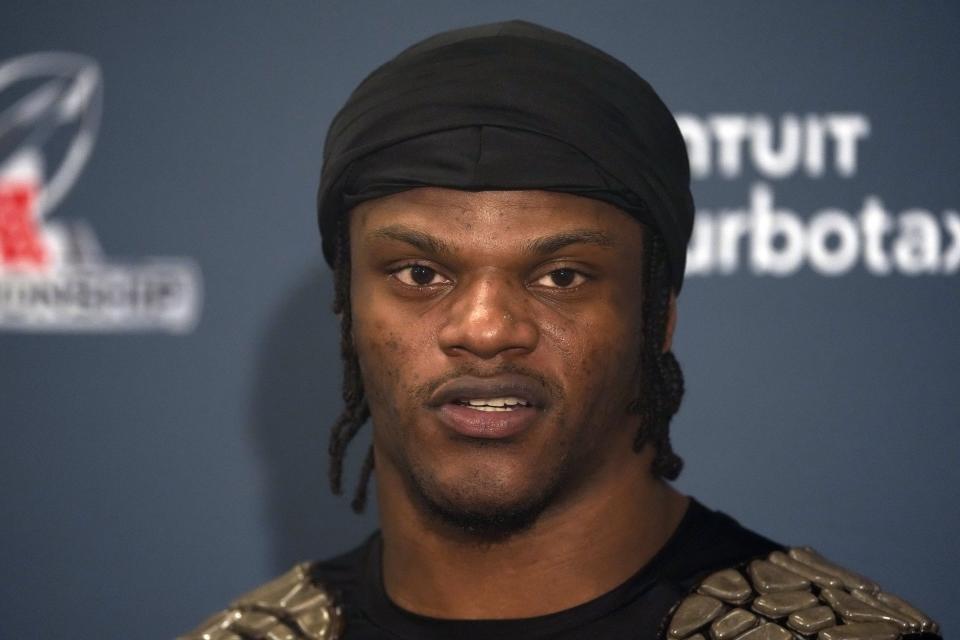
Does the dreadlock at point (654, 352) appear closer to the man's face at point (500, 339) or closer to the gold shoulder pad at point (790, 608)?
the man's face at point (500, 339)

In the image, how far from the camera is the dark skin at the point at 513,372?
1.47 meters

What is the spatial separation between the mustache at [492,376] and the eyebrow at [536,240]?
0.13 meters

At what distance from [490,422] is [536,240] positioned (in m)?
0.21

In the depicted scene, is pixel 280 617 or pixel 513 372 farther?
pixel 280 617

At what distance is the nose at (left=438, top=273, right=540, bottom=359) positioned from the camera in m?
1.43

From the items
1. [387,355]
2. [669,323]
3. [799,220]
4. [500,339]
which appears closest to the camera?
[500,339]

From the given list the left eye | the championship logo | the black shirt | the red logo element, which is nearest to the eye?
A: the left eye

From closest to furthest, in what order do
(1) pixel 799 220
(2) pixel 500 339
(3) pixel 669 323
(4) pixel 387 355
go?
(2) pixel 500 339, (4) pixel 387 355, (3) pixel 669 323, (1) pixel 799 220

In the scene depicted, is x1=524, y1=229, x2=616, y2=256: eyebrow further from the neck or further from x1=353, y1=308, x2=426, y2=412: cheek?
the neck

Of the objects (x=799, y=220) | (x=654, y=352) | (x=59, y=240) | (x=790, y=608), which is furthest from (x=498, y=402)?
(x=59, y=240)

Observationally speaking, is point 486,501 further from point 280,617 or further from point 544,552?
point 280,617

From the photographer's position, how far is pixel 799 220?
227 centimetres

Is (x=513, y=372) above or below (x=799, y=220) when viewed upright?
→ below

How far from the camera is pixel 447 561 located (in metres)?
1.59
